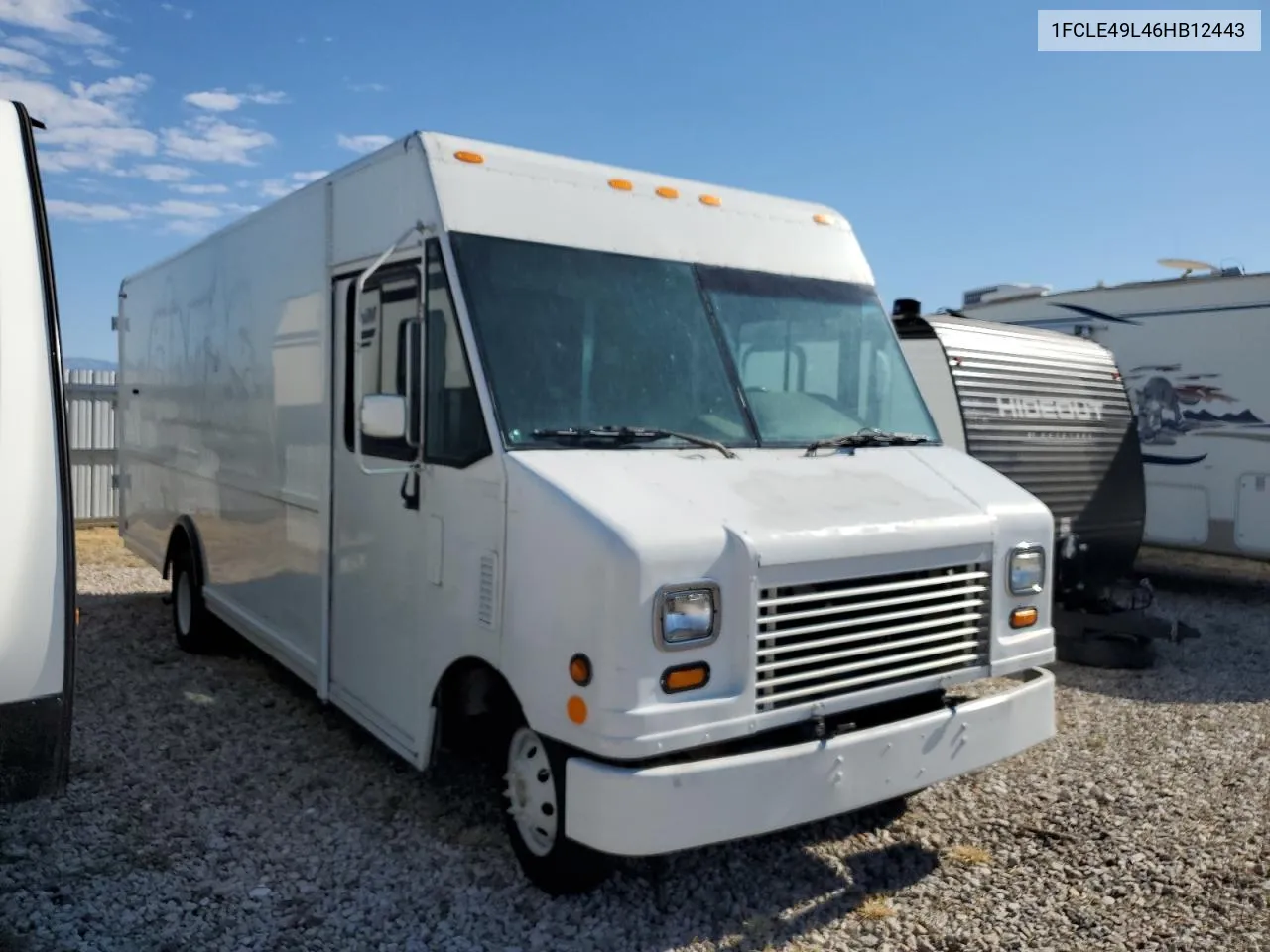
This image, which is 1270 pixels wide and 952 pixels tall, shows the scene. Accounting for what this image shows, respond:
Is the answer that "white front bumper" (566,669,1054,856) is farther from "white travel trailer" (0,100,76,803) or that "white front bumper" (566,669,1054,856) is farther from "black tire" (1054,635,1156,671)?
"black tire" (1054,635,1156,671)

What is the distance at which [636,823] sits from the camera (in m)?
3.46

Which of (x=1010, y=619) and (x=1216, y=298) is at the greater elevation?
(x=1216, y=298)

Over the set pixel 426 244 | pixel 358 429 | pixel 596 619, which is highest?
pixel 426 244


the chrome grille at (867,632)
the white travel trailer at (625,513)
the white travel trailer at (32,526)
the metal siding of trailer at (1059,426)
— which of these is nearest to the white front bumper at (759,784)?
the white travel trailer at (625,513)

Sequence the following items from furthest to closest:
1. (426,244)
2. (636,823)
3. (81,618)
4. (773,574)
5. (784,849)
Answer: (81,618) < (784,849) < (426,244) < (773,574) < (636,823)

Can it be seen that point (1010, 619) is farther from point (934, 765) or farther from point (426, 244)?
point (426, 244)

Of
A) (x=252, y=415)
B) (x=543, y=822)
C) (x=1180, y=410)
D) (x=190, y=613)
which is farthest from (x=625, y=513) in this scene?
(x=1180, y=410)

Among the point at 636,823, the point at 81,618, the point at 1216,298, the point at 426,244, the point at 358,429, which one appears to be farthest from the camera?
the point at 1216,298

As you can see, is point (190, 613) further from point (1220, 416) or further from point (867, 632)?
point (1220, 416)

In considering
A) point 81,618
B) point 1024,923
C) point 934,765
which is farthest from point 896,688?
point 81,618

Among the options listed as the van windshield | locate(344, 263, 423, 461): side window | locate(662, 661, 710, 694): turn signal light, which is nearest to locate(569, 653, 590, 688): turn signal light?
locate(662, 661, 710, 694): turn signal light

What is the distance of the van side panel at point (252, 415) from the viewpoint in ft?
18.1

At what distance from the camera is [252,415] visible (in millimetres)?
6340

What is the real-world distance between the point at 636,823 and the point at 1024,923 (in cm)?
166
